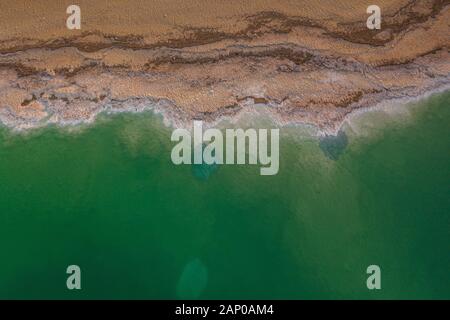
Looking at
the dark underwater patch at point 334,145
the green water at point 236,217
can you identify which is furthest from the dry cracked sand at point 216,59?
the green water at point 236,217

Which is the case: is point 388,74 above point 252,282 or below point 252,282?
above

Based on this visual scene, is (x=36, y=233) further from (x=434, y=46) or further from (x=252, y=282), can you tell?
(x=434, y=46)

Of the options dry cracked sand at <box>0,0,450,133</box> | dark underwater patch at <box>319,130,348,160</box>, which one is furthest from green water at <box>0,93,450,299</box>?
dry cracked sand at <box>0,0,450,133</box>

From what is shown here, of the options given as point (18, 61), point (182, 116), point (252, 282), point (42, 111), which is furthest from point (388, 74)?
point (18, 61)

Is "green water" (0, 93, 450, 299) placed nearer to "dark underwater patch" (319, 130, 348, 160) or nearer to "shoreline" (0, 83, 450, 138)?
"dark underwater patch" (319, 130, 348, 160)

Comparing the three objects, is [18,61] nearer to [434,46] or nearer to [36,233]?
[36,233]
